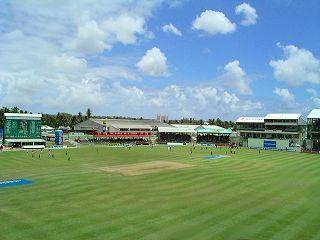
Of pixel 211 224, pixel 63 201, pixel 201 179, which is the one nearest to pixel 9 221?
pixel 63 201

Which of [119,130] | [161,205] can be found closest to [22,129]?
[119,130]

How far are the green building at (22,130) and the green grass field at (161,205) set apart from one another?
5025 cm

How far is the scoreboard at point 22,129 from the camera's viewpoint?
106 meters

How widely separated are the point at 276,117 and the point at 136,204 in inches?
3810

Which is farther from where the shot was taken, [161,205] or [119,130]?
[119,130]

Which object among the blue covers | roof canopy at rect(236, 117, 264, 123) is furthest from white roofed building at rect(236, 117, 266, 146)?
the blue covers

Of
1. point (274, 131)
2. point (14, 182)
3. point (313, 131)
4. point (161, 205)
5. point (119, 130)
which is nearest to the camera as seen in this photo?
point (161, 205)

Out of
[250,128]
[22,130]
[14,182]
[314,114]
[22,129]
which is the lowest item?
[14,182]

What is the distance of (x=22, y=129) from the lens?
354ft

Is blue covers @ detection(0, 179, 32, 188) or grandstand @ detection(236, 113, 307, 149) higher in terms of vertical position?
grandstand @ detection(236, 113, 307, 149)

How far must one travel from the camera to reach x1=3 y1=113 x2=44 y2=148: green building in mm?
106000

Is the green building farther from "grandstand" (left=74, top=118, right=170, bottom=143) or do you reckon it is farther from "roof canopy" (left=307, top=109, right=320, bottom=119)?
Result: "roof canopy" (left=307, top=109, right=320, bottom=119)

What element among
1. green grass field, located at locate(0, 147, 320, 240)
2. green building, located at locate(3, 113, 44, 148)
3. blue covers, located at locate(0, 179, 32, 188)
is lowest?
green grass field, located at locate(0, 147, 320, 240)

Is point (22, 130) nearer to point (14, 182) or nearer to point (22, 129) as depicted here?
point (22, 129)
